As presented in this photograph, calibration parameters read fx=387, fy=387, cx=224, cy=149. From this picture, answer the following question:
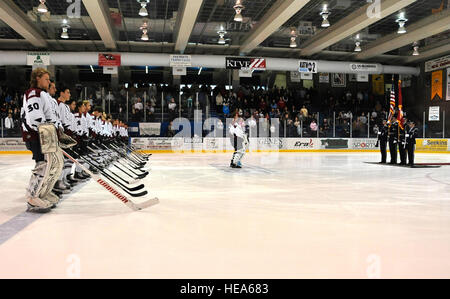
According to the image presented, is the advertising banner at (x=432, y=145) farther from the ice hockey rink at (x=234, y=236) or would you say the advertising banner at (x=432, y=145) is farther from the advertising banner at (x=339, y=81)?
the ice hockey rink at (x=234, y=236)

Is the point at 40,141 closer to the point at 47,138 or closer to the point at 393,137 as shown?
the point at 47,138

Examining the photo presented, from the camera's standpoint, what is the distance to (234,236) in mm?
2951

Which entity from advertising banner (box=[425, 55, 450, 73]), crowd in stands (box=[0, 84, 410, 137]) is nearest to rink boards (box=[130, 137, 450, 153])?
crowd in stands (box=[0, 84, 410, 137])

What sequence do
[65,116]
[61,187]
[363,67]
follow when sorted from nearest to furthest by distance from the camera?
[61,187]
[65,116]
[363,67]

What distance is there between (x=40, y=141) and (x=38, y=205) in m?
0.64

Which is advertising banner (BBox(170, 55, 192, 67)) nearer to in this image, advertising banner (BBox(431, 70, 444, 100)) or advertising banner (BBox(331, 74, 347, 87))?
advertising banner (BBox(331, 74, 347, 87))

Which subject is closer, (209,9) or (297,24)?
(209,9)

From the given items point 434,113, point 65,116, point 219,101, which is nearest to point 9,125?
point 219,101

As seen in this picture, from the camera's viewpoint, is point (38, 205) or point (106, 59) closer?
point (38, 205)

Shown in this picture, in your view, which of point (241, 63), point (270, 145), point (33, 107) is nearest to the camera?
point (33, 107)
